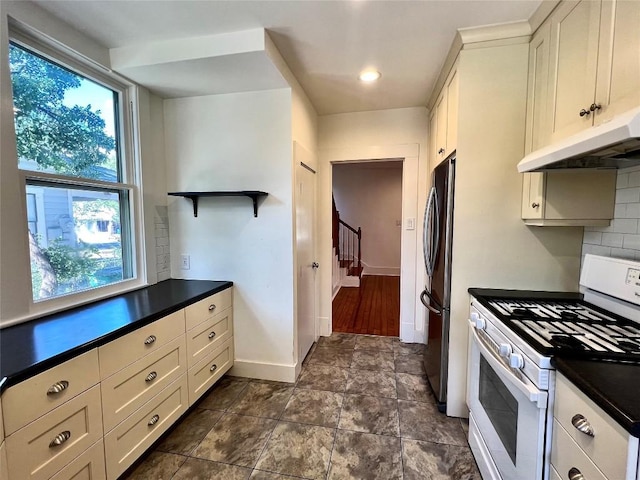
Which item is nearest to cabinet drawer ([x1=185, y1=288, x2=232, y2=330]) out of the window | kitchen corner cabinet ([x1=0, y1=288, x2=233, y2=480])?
kitchen corner cabinet ([x1=0, y1=288, x2=233, y2=480])

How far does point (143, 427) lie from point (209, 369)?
24.4 inches

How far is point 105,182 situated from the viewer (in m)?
2.03

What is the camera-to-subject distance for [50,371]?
1112 millimetres

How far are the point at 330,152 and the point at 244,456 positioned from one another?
110 inches

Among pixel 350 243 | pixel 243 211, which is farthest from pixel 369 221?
pixel 243 211

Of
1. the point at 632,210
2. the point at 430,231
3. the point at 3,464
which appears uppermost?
the point at 632,210

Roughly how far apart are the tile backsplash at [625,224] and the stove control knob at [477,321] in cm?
73

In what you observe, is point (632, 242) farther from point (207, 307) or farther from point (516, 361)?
point (207, 307)

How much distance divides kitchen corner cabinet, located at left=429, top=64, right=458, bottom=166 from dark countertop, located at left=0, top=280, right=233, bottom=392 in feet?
6.78

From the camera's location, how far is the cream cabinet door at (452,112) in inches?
75.2

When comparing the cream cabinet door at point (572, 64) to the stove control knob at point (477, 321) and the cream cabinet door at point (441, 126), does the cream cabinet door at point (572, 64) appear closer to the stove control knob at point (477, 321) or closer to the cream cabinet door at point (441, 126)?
the cream cabinet door at point (441, 126)

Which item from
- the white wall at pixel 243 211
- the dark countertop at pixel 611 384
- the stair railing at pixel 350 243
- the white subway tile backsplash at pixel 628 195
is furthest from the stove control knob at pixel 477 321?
the stair railing at pixel 350 243

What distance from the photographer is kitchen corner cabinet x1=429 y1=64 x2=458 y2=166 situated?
195cm

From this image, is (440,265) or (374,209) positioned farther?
(374,209)
